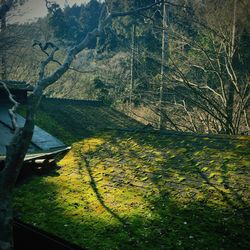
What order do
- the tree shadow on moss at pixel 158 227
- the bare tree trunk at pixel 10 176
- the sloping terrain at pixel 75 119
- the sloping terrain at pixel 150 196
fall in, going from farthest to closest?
the sloping terrain at pixel 75 119 < the sloping terrain at pixel 150 196 < the tree shadow on moss at pixel 158 227 < the bare tree trunk at pixel 10 176

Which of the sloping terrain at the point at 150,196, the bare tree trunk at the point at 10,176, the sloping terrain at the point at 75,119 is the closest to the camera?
the bare tree trunk at the point at 10,176

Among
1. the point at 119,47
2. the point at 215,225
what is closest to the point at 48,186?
the point at 215,225

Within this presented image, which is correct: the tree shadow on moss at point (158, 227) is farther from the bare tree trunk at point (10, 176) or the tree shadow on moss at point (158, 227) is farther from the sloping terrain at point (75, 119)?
the sloping terrain at point (75, 119)

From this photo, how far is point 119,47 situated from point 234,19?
92.7ft

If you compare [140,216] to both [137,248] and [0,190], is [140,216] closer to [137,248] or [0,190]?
[137,248]

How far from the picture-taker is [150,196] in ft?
18.8

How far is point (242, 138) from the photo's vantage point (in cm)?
771

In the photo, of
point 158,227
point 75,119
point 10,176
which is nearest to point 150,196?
point 158,227

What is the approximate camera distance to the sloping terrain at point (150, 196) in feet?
14.3

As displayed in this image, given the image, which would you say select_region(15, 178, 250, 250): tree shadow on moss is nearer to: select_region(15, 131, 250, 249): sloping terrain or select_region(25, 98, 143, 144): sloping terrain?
select_region(15, 131, 250, 249): sloping terrain

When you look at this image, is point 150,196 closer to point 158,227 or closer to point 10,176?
point 158,227

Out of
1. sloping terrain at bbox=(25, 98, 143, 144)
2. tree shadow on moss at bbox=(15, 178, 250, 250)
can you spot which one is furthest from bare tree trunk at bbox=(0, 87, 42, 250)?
sloping terrain at bbox=(25, 98, 143, 144)

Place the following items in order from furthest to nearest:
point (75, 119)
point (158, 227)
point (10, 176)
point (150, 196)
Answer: point (75, 119), point (150, 196), point (158, 227), point (10, 176)

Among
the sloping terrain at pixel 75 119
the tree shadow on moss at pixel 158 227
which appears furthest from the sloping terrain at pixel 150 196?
the sloping terrain at pixel 75 119
